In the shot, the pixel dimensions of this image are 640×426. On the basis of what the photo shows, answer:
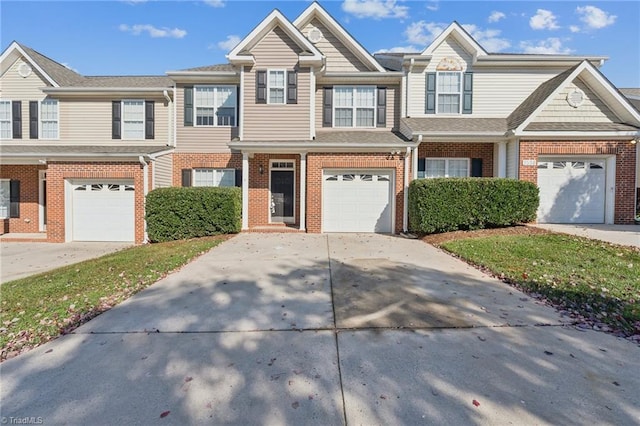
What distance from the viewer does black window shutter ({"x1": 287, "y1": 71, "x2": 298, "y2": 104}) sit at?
12.1 m

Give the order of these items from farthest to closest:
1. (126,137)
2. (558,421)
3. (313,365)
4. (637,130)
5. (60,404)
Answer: (126,137)
(637,130)
(313,365)
(60,404)
(558,421)

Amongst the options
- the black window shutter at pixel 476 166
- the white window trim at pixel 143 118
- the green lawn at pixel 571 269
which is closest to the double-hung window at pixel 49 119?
the white window trim at pixel 143 118

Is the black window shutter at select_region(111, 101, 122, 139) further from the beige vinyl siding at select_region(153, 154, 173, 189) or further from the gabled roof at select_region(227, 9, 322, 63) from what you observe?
the gabled roof at select_region(227, 9, 322, 63)

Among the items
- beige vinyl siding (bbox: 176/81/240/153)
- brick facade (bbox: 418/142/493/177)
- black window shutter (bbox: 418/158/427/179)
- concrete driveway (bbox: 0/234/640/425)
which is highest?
beige vinyl siding (bbox: 176/81/240/153)

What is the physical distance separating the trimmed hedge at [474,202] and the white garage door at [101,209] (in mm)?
10254

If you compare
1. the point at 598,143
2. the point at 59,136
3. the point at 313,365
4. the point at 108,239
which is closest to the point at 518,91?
the point at 598,143

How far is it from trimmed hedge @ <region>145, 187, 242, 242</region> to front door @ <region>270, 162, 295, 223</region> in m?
2.54

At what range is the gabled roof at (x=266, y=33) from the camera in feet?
38.6

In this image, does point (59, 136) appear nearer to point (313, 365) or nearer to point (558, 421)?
point (313, 365)

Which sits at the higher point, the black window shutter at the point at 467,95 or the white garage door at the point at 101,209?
the black window shutter at the point at 467,95

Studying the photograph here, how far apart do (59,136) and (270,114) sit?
9.36 metres

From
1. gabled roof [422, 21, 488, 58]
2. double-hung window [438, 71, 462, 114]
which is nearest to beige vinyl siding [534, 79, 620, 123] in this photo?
double-hung window [438, 71, 462, 114]

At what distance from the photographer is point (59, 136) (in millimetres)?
13766

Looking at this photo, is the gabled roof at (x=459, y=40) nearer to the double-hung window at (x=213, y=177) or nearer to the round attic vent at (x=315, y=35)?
the round attic vent at (x=315, y=35)
